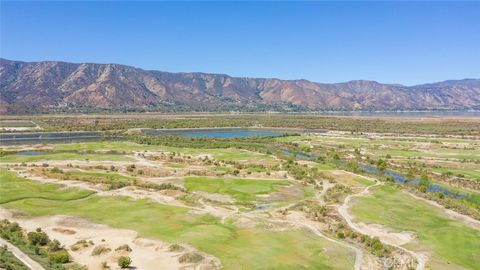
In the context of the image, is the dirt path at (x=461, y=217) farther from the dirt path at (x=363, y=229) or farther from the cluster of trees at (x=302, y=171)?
the cluster of trees at (x=302, y=171)

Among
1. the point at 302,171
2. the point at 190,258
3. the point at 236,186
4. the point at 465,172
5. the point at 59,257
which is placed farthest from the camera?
the point at 465,172

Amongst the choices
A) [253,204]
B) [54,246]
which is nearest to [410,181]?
[253,204]

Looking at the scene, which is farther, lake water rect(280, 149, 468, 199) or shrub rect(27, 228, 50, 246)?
lake water rect(280, 149, 468, 199)

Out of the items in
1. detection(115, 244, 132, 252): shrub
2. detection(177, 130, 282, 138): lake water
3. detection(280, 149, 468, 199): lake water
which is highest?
detection(115, 244, 132, 252): shrub

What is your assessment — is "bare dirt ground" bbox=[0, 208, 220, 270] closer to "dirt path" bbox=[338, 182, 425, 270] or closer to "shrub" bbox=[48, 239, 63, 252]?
A: "shrub" bbox=[48, 239, 63, 252]

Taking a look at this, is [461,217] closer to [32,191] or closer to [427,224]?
[427,224]

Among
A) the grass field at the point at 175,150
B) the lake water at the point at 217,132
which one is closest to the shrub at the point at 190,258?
the grass field at the point at 175,150

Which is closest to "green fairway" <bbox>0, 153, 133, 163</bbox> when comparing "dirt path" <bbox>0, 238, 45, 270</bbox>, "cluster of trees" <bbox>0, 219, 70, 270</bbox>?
"cluster of trees" <bbox>0, 219, 70, 270</bbox>
